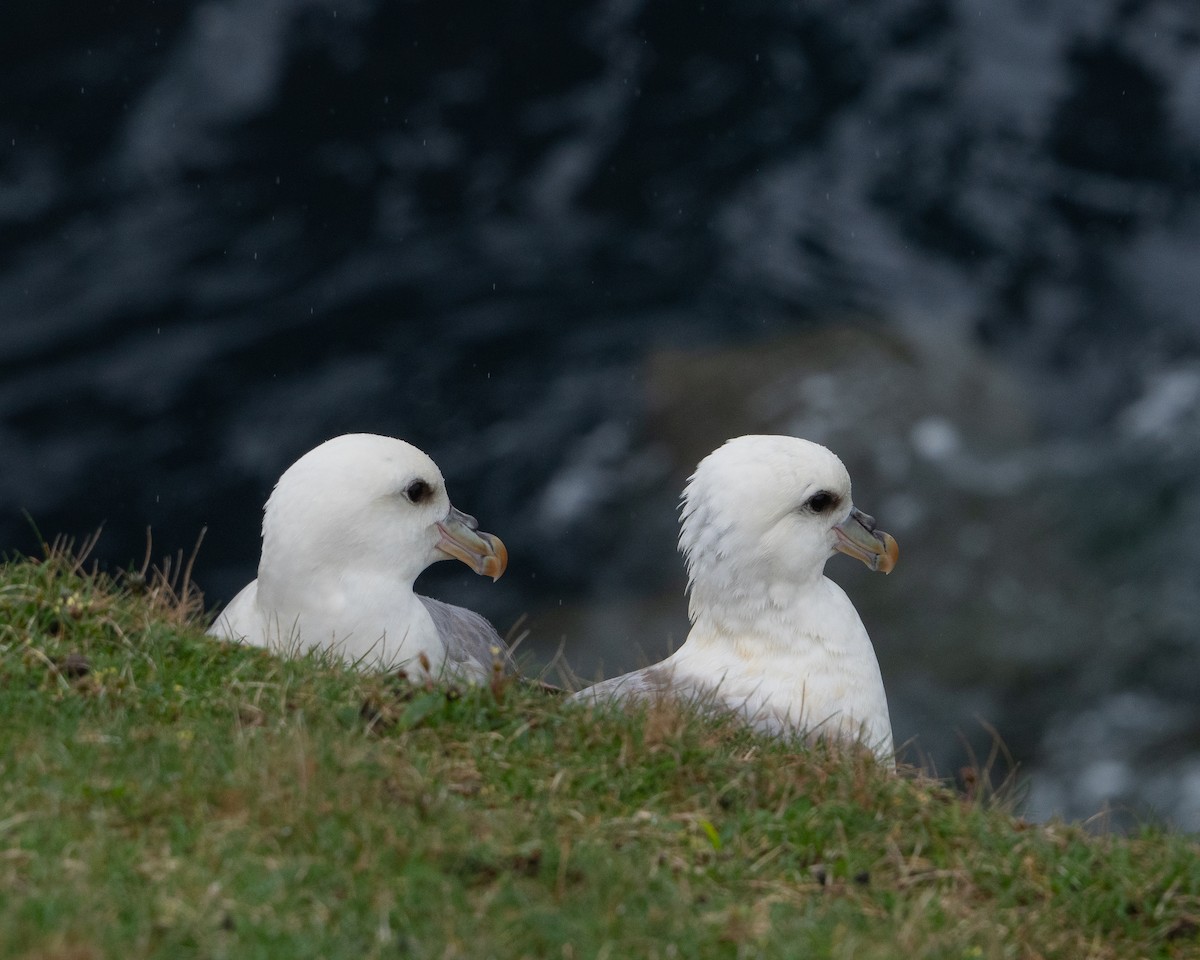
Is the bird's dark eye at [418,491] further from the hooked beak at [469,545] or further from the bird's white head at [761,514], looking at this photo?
the bird's white head at [761,514]

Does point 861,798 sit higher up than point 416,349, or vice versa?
point 416,349

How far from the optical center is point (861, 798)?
13.6 feet

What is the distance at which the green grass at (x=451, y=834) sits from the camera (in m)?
3.13

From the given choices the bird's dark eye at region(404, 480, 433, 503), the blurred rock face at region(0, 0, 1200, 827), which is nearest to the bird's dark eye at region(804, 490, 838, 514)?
the bird's dark eye at region(404, 480, 433, 503)

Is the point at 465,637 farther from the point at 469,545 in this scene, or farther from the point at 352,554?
the point at 352,554

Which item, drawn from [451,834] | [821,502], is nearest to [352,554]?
[821,502]

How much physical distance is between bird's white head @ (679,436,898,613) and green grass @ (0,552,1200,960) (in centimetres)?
104

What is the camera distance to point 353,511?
5.39 meters

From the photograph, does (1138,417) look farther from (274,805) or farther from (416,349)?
(274,805)

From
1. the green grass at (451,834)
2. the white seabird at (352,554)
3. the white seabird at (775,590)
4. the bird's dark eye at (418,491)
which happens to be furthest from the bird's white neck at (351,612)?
the white seabird at (775,590)

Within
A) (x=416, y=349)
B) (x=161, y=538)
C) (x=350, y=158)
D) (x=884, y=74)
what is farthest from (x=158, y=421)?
(x=884, y=74)

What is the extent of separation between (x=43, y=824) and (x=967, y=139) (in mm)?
12401

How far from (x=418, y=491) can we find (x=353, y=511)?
27 centimetres

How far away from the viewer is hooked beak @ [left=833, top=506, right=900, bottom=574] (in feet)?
19.2
